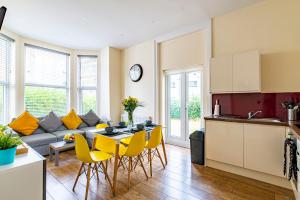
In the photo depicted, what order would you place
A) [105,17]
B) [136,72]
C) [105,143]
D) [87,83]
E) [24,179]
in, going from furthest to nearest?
1. [87,83]
2. [136,72]
3. [105,17]
4. [105,143]
5. [24,179]

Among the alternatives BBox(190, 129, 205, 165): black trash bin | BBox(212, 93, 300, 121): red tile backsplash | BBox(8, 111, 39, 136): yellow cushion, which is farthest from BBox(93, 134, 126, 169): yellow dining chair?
BBox(8, 111, 39, 136): yellow cushion

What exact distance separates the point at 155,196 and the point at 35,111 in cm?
433

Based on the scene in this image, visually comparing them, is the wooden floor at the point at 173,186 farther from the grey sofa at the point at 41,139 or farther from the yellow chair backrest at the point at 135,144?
the grey sofa at the point at 41,139

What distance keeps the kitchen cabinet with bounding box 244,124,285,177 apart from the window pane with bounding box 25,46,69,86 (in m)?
5.31

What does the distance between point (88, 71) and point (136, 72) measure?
1803mm

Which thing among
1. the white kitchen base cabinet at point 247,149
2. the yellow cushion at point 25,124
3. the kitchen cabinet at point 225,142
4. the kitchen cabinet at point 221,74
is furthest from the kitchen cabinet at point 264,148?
the yellow cushion at point 25,124

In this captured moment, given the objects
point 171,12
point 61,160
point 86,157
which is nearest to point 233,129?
point 86,157

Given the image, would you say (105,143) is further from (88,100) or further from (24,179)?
(88,100)

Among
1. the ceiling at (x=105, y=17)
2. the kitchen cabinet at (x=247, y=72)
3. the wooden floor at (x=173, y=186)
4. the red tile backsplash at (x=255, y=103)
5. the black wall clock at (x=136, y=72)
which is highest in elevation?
the ceiling at (x=105, y=17)

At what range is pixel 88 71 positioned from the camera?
588 centimetres

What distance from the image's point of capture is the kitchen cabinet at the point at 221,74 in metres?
3.15

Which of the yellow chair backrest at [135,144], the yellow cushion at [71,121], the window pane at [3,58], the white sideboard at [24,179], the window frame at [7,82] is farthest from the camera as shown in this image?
the yellow cushion at [71,121]

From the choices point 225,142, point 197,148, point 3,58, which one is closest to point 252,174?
point 225,142

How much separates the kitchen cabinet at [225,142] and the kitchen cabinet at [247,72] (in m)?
0.69
